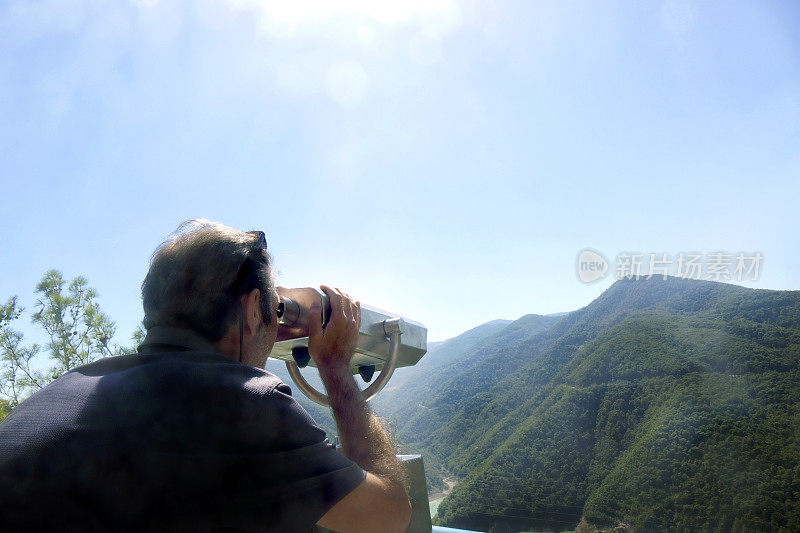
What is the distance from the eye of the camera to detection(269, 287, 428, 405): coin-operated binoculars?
121 cm

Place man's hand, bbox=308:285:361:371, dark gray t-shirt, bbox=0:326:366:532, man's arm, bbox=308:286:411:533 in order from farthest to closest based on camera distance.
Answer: man's hand, bbox=308:285:361:371, man's arm, bbox=308:286:411:533, dark gray t-shirt, bbox=0:326:366:532

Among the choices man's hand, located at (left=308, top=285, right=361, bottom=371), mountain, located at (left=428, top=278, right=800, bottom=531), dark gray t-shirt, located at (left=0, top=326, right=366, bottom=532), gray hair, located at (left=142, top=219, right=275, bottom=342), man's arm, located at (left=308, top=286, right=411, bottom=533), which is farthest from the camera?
mountain, located at (left=428, top=278, right=800, bottom=531)

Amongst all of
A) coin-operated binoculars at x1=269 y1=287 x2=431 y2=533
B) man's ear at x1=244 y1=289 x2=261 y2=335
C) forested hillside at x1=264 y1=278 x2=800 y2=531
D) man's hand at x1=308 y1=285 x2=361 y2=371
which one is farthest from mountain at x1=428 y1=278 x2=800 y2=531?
man's ear at x1=244 y1=289 x2=261 y2=335

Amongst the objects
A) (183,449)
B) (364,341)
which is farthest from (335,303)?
(183,449)

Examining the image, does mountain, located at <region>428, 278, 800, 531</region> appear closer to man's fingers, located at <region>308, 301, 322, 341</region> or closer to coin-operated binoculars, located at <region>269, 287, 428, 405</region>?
coin-operated binoculars, located at <region>269, 287, 428, 405</region>

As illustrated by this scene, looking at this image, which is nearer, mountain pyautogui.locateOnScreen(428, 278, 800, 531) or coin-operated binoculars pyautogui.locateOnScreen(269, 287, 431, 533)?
coin-operated binoculars pyautogui.locateOnScreen(269, 287, 431, 533)

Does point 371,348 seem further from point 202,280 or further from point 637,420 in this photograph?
point 637,420

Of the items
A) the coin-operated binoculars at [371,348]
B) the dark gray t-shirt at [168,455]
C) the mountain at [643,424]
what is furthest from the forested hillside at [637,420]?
the dark gray t-shirt at [168,455]

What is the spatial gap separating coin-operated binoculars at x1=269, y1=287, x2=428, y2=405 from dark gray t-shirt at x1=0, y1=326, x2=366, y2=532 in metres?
0.37

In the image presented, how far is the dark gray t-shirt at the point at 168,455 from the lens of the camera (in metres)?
0.68

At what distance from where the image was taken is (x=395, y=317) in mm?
1439

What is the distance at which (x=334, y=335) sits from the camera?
3.86 feet

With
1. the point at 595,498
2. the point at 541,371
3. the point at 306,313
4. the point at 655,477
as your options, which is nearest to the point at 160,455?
the point at 306,313

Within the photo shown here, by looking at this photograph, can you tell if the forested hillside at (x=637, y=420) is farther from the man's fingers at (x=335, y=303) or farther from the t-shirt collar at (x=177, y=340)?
the t-shirt collar at (x=177, y=340)
